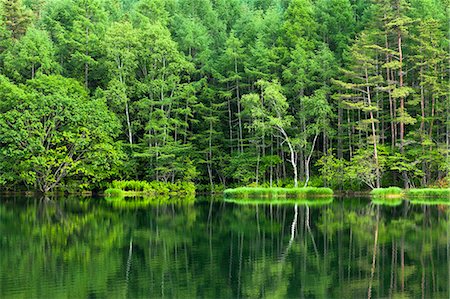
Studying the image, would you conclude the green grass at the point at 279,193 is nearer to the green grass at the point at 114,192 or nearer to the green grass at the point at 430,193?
the green grass at the point at 430,193

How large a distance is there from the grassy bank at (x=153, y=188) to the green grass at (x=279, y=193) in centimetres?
611

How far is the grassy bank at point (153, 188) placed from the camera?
4341 centimetres

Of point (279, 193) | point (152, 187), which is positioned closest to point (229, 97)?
point (152, 187)

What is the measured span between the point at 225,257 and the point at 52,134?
30.7 m

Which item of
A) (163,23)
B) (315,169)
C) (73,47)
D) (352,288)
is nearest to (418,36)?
(315,169)

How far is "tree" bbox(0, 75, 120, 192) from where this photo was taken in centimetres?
4041

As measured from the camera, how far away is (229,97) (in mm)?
47719

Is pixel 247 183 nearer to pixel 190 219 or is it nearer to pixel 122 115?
pixel 122 115

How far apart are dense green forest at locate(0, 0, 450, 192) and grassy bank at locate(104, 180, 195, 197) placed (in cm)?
98

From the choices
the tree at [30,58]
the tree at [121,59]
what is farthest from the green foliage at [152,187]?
the tree at [30,58]

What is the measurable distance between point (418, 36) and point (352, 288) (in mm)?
36032

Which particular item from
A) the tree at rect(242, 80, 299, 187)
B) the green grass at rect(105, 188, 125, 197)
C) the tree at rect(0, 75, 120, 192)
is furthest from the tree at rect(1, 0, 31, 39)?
the tree at rect(242, 80, 299, 187)

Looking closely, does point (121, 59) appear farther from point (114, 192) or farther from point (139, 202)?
point (139, 202)

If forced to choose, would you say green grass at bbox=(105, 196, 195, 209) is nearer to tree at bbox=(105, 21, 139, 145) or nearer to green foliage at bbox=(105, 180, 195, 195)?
green foliage at bbox=(105, 180, 195, 195)
